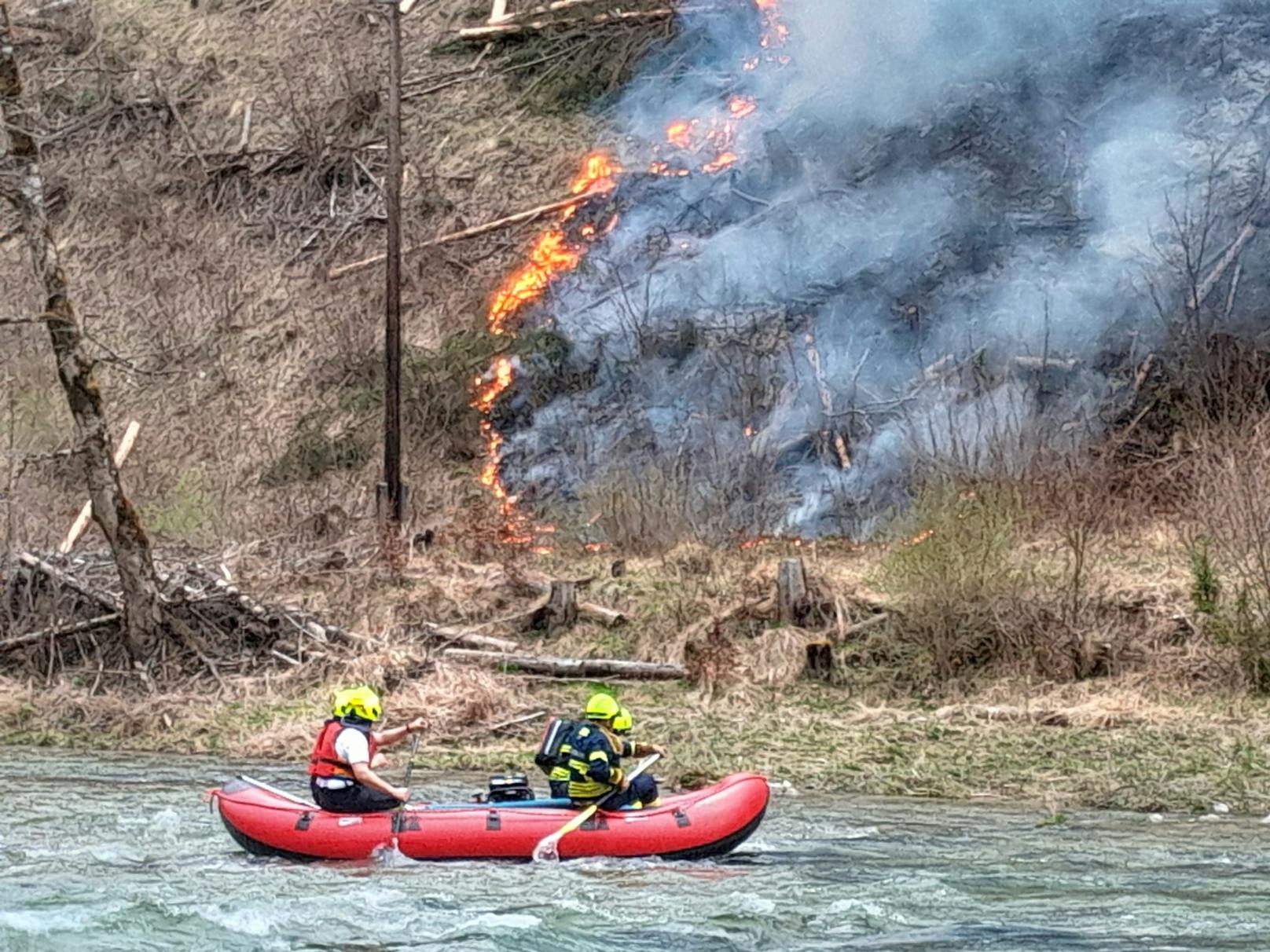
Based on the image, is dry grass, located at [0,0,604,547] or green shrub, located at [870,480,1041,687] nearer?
green shrub, located at [870,480,1041,687]

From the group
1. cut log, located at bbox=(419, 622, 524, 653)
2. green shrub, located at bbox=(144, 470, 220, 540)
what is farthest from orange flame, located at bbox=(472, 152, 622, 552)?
cut log, located at bbox=(419, 622, 524, 653)

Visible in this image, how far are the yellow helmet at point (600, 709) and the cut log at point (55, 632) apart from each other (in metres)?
9.75

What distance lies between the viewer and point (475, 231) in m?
37.4

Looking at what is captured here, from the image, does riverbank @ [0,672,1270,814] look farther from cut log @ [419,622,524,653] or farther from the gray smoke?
the gray smoke

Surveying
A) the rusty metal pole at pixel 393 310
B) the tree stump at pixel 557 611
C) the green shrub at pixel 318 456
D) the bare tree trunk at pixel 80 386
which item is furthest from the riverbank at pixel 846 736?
the green shrub at pixel 318 456

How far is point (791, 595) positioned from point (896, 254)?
11074 millimetres

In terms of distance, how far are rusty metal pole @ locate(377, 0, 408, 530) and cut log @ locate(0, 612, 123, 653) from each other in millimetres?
6252

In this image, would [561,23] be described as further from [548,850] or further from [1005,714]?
[548,850]

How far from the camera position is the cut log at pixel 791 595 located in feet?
70.2

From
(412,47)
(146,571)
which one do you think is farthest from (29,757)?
(412,47)

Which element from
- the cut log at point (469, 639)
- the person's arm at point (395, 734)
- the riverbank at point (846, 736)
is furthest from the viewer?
the cut log at point (469, 639)

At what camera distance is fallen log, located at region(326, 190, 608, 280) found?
36781 mm

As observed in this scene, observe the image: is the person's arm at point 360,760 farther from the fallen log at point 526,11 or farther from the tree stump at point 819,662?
the fallen log at point 526,11

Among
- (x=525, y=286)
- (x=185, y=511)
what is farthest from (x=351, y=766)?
(x=525, y=286)
